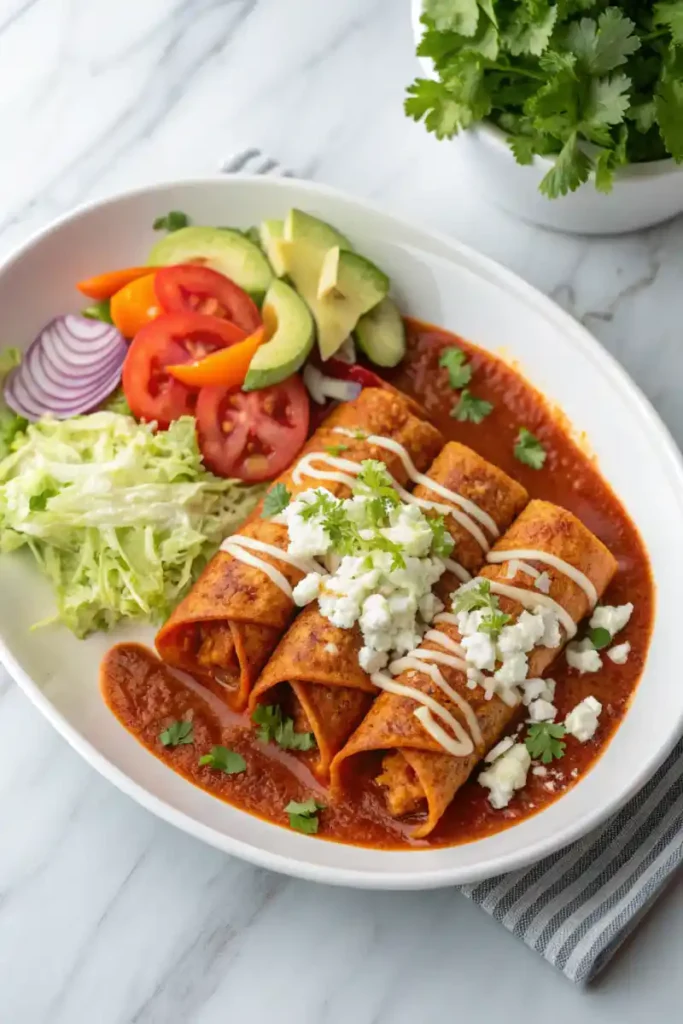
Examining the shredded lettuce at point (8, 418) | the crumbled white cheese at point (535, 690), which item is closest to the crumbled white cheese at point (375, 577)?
the crumbled white cheese at point (535, 690)

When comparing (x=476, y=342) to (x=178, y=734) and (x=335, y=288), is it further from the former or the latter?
(x=178, y=734)

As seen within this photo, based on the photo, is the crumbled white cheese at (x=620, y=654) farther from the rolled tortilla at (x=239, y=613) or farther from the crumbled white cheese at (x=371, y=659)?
the rolled tortilla at (x=239, y=613)

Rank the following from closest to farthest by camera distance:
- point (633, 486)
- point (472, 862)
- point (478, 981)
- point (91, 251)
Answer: point (472, 862) → point (478, 981) → point (633, 486) → point (91, 251)

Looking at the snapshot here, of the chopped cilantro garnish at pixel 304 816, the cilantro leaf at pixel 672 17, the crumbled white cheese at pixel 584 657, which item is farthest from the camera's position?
the crumbled white cheese at pixel 584 657

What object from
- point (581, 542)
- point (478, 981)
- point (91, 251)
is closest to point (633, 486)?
point (581, 542)

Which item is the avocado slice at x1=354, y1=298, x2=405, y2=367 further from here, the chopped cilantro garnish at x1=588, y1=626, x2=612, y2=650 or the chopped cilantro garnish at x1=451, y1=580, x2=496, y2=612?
the chopped cilantro garnish at x1=588, y1=626, x2=612, y2=650

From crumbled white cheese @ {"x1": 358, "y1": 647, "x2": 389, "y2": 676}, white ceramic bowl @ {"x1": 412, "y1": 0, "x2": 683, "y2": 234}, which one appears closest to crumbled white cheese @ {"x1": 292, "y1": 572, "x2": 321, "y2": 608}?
crumbled white cheese @ {"x1": 358, "y1": 647, "x2": 389, "y2": 676}

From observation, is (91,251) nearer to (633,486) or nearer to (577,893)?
(633,486)

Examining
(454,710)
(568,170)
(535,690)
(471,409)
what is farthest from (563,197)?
(454,710)
